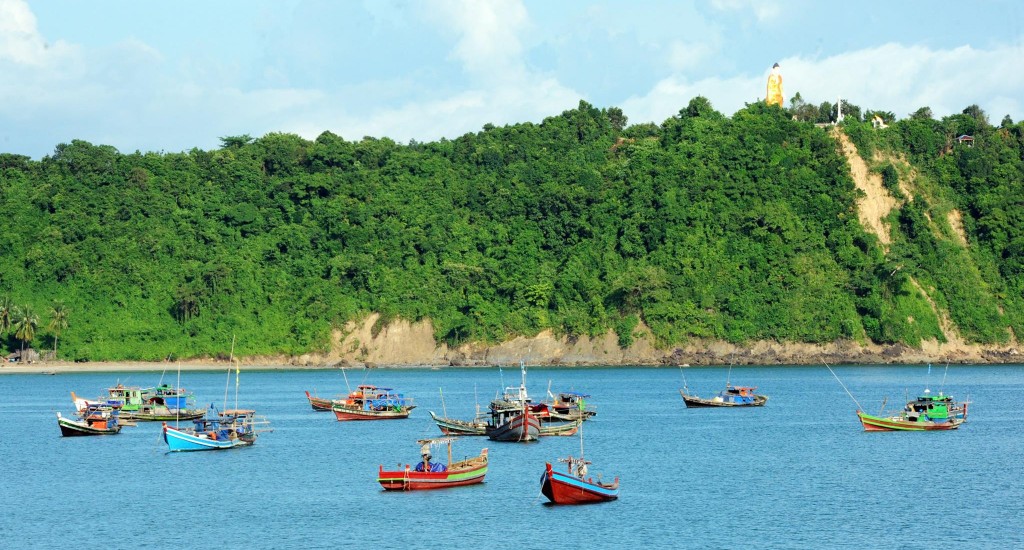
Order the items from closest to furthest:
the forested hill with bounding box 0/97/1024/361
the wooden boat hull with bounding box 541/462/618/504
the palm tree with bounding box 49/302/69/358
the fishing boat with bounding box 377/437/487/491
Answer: the wooden boat hull with bounding box 541/462/618/504 < the fishing boat with bounding box 377/437/487/491 < the palm tree with bounding box 49/302/69/358 < the forested hill with bounding box 0/97/1024/361

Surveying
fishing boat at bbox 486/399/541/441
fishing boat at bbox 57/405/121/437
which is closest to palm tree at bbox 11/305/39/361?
fishing boat at bbox 57/405/121/437

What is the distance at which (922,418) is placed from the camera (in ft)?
255

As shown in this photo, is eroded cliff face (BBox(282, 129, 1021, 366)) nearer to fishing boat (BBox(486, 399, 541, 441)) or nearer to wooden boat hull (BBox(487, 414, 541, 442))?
fishing boat (BBox(486, 399, 541, 441))

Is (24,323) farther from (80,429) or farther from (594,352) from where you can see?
(80,429)

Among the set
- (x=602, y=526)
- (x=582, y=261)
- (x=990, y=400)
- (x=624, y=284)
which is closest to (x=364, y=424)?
(x=602, y=526)

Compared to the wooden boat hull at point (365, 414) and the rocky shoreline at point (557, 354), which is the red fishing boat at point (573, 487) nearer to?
the wooden boat hull at point (365, 414)

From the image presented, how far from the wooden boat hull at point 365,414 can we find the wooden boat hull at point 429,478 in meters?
32.7

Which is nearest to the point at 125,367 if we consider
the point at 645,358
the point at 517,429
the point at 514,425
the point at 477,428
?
the point at 645,358

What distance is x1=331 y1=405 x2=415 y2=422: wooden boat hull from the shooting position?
88500 mm

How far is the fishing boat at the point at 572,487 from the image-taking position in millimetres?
49969

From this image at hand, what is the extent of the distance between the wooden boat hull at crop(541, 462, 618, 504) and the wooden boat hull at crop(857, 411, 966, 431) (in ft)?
97.7

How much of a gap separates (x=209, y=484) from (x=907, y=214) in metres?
112

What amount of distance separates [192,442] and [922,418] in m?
42.5

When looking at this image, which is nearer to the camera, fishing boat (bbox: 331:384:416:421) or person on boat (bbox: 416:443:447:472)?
person on boat (bbox: 416:443:447:472)
